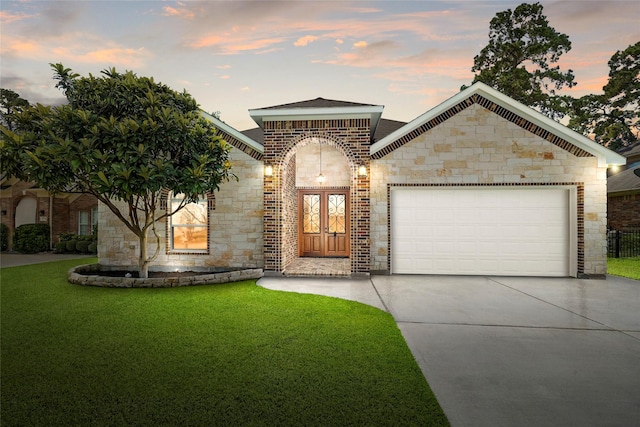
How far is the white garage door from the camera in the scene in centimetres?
912

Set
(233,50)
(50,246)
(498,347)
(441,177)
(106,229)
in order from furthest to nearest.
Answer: (50,246), (233,50), (106,229), (441,177), (498,347)

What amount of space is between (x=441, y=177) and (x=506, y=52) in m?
17.0

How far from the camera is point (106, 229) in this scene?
401 inches

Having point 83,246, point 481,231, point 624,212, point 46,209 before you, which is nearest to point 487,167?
point 481,231

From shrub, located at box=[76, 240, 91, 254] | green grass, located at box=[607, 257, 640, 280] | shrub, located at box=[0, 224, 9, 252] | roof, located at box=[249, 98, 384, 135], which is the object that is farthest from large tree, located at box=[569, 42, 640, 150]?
shrub, located at box=[0, 224, 9, 252]

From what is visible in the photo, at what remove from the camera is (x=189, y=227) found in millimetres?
10070

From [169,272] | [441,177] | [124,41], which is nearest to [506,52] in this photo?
[441,177]

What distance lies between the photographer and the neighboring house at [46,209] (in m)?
17.3

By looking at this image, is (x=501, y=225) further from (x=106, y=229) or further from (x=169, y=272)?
(x=106, y=229)

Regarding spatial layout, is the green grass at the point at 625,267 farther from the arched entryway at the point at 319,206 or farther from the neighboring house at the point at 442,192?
the arched entryway at the point at 319,206

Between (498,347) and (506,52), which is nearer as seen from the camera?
(498,347)

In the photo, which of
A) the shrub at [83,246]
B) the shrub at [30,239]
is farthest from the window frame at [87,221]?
the shrub at [83,246]

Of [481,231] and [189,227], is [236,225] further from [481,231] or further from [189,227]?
[481,231]

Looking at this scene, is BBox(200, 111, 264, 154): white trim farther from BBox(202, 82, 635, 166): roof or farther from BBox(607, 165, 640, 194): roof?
BBox(607, 165, 640, 194): roof
